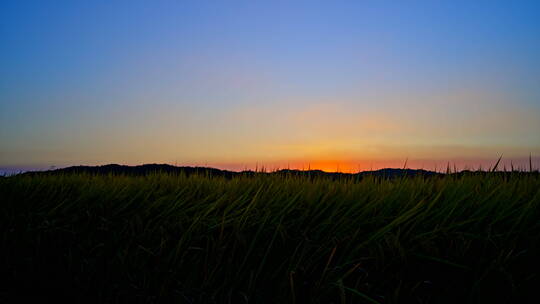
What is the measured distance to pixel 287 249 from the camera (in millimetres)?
2789

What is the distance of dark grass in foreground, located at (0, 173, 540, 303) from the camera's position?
238 centimetres

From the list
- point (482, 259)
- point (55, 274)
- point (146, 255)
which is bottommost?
point (55, 274)

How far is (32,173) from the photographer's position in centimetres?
605

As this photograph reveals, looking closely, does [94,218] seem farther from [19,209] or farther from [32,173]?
[32,173]

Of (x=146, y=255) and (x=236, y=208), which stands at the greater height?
(x=236, y=208)

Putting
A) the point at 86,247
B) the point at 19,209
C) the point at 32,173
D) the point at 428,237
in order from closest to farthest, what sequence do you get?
the point at 428,237, the point at 86,247, the point at 19,209, the point at 32,173

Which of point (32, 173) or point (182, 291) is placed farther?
point (32, 173)

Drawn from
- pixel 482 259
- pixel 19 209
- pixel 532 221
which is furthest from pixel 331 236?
pixel 19 209

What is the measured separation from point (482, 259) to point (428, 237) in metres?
→ 0.32

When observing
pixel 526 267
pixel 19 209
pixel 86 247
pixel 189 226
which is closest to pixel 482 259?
pixel 526 267

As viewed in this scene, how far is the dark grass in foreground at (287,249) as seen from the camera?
2377 mm

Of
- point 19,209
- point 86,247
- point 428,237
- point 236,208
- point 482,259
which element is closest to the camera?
point 482,259

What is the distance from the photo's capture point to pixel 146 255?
113 inches

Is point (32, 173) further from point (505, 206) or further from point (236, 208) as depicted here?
point (505, 206)
